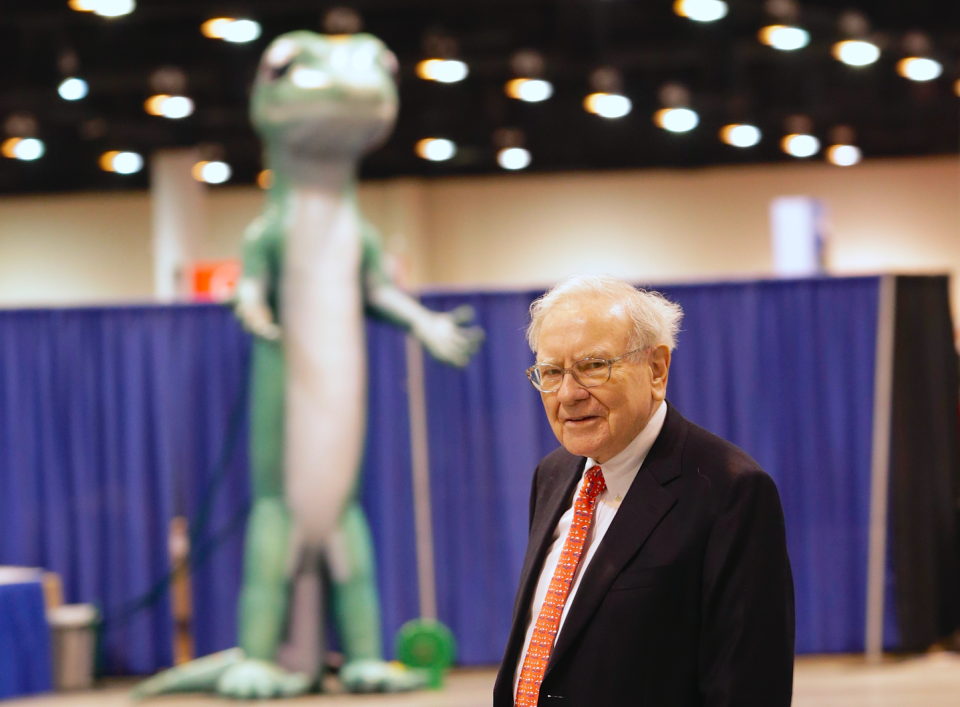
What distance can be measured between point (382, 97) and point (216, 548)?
8.17 feet

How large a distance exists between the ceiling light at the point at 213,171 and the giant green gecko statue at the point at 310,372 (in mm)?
7035

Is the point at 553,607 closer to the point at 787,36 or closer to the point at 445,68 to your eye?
the point at 787,36

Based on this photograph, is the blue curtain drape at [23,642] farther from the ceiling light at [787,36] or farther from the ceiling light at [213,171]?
the ceiling light at [213,171]

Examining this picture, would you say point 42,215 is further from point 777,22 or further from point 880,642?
point 880,642

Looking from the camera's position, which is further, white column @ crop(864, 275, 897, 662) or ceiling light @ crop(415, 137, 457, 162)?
ceiling light @ crop(415, 137, 457, 162)

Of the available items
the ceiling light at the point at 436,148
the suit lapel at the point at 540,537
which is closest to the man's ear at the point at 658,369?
the suit lapel at the point at 540,537

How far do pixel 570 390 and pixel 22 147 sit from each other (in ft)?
33.3

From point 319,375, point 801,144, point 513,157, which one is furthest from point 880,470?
point 513,157

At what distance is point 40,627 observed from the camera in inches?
227

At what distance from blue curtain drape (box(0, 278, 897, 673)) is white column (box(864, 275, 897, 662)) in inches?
1.9

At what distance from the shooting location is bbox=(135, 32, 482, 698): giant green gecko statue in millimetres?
5141

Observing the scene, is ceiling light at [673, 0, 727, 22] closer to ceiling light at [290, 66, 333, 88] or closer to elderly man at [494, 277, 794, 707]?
ceiling light at [290, 66, 333, 88]

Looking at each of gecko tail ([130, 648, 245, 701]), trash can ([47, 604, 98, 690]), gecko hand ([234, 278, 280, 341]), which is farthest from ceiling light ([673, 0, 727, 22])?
trash can ([47, 604, 98, 690])

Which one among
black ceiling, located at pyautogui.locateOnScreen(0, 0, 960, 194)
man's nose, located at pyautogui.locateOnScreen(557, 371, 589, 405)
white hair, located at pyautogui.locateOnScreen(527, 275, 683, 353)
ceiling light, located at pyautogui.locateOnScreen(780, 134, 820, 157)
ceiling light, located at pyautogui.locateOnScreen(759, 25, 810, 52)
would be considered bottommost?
man's nose, located at pyautogui.locateOnScreen(557, 371, 589, 405)
